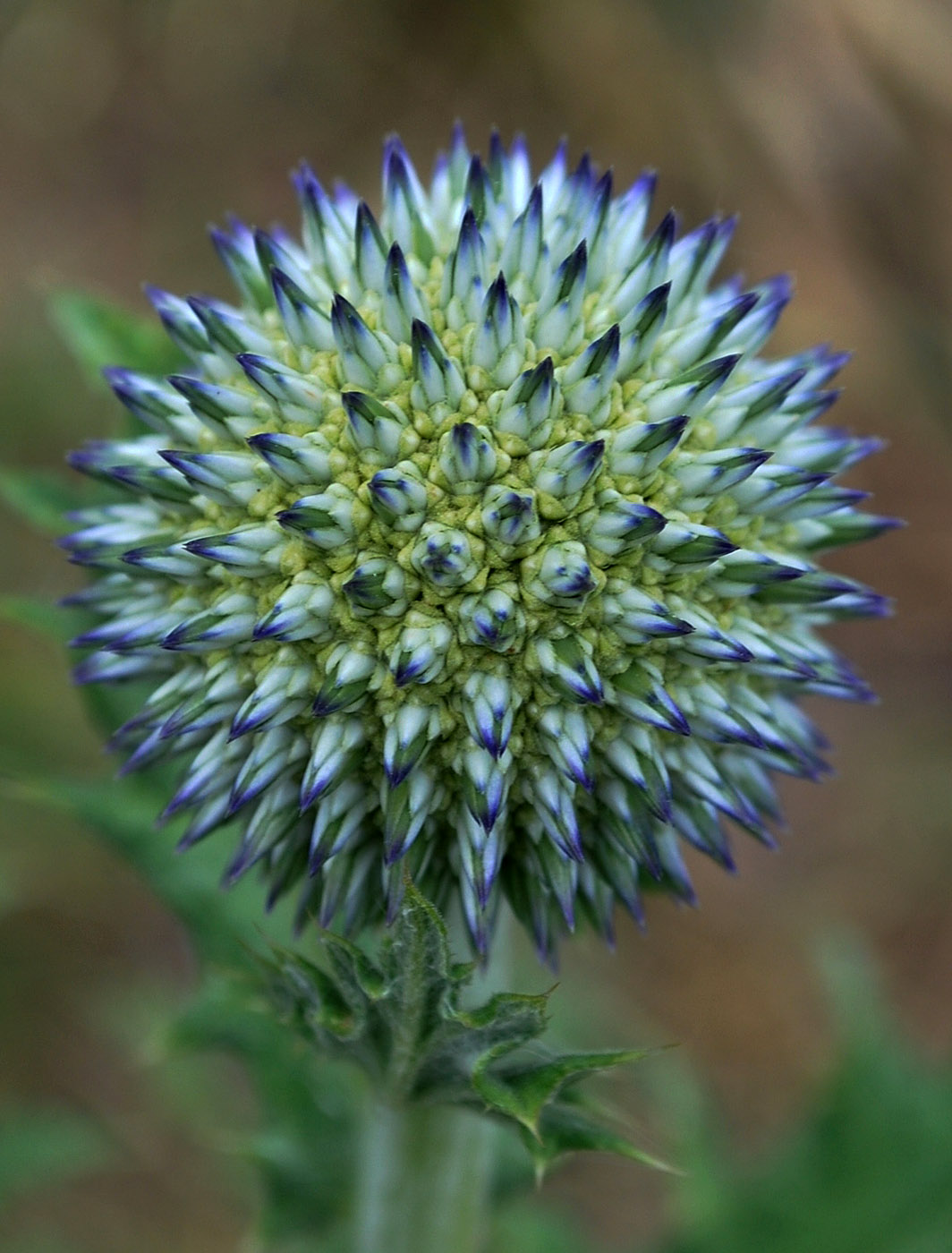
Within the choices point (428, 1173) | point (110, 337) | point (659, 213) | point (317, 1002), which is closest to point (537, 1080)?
point (317, 1002)

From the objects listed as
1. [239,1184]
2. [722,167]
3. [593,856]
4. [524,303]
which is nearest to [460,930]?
[593,856]

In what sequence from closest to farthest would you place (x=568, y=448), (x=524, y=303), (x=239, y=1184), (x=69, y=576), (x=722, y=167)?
(x=568, y=448) → (x=524, y=303) → (x=239, y=1184) → (x=69, y=576) → (x=722, y=167)

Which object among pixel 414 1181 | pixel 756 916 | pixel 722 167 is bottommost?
pixel 756 916

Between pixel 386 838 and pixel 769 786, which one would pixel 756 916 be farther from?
pixel 386 838

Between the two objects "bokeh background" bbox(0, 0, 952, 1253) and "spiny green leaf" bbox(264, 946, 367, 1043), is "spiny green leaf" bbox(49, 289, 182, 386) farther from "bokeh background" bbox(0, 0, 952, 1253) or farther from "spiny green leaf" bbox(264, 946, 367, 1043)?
"bokeh background" bbox(0, 0, 952, 1253)

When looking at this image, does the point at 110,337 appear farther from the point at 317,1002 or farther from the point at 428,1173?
the point at 428,1173

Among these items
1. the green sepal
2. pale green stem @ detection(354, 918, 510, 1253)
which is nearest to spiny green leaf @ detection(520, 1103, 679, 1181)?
the green sepal

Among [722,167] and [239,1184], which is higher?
[722,167]
